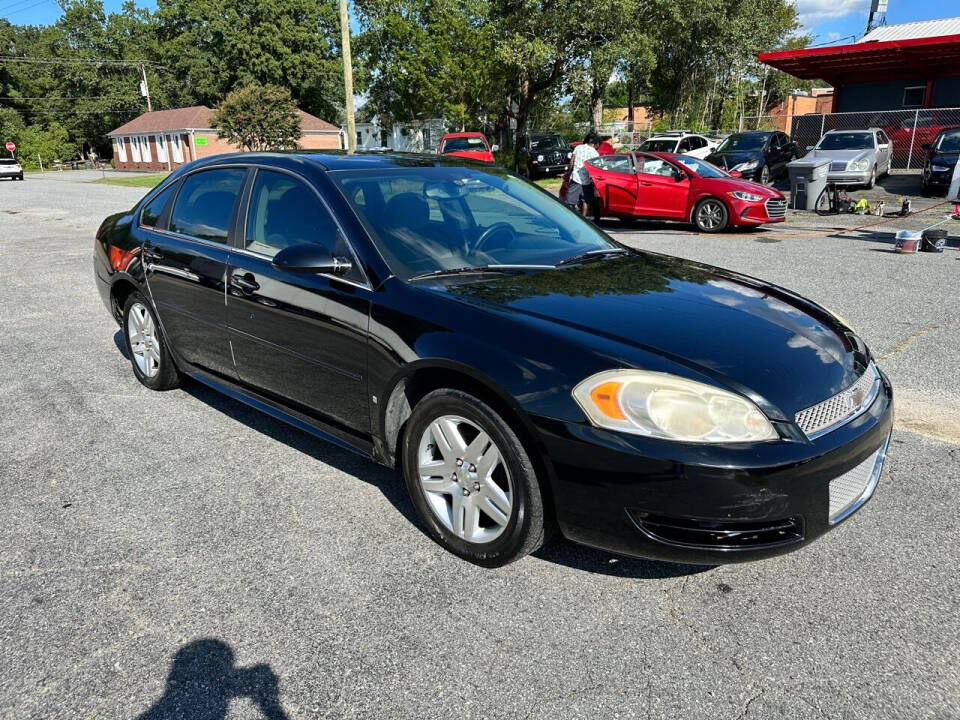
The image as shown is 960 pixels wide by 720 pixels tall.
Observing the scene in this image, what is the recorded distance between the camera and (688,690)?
223 centimetres

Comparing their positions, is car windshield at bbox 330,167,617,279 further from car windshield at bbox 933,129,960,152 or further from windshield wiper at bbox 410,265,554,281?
car windshield at bbox 933,129,960,152

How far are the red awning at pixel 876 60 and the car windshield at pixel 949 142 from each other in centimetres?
625

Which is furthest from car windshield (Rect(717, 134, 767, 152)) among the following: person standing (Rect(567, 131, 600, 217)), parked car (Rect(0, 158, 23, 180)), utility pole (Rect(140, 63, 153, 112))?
utility pole (Rect(140, 63, 153, 112))

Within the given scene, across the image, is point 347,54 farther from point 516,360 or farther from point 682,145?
point 516,360

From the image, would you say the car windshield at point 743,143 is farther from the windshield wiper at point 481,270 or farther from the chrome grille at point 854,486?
the chrome grille at point 854,486

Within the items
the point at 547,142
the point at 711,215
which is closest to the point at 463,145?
the point at 547,142

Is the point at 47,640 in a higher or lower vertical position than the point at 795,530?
Answer: lower

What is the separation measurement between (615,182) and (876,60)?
58.7 ft

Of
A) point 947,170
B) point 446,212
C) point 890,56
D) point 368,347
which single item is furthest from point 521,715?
point 890,56

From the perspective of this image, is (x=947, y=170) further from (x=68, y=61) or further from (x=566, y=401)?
(x=68, y=61)

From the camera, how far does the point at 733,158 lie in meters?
20.5

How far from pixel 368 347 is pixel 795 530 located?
179 centimetres

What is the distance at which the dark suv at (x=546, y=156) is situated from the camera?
2795cm

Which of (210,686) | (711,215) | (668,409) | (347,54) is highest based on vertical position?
(347,54)
